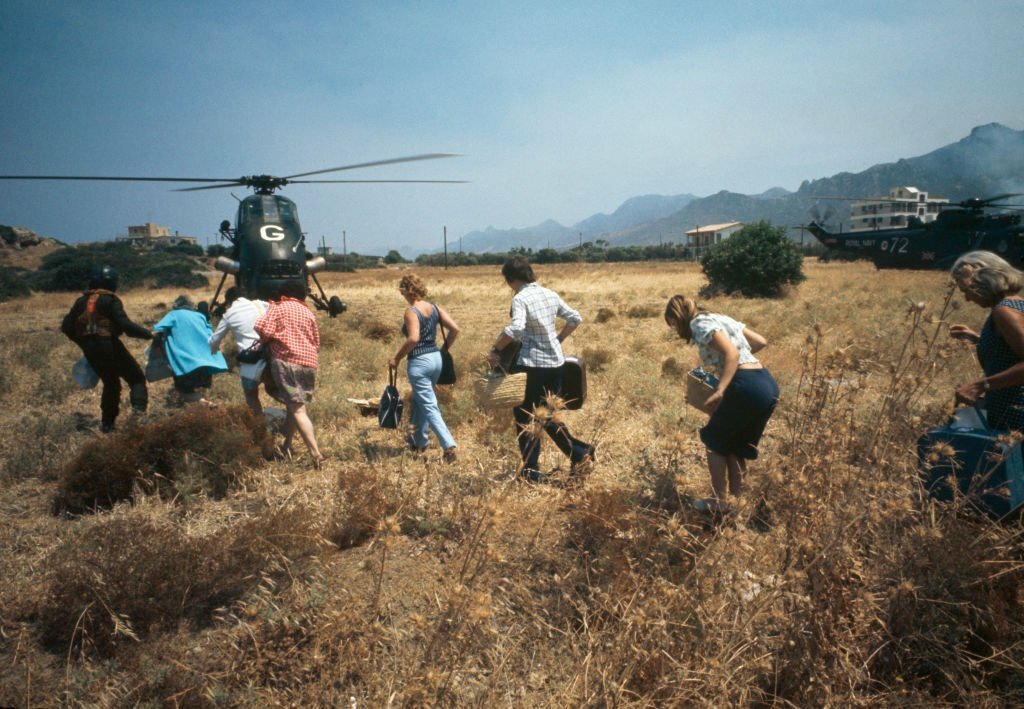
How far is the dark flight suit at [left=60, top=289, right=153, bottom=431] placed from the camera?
6098 millimetres

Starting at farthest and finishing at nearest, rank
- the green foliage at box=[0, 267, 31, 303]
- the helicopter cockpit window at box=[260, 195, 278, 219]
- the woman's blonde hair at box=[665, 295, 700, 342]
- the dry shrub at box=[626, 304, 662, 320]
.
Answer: the green foliage at box=[0, 267, 31, 303], the dry shrub at box=[626, 304, 662, 320], the helicopter cockpit window at box=[260, 195, 278, 219], the woman's blonde hair at box=[665, 295, 700, 342]

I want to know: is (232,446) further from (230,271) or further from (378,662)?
(230,271)

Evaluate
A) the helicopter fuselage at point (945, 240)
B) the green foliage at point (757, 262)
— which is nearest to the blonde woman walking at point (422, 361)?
the green foliage at point (757, 262)

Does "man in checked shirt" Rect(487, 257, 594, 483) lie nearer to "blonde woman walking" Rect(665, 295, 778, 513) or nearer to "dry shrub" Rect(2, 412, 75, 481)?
"blonde woman walking" Rect(665, 295, 778, 513)

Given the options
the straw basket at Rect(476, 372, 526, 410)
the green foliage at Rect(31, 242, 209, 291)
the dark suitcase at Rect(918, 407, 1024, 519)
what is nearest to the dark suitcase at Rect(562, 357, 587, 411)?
the straw basket at Rect(476, 372, 526, 410)

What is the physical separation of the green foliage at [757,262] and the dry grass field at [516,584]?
19.4 metres

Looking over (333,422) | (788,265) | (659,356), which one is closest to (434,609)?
(333,422)

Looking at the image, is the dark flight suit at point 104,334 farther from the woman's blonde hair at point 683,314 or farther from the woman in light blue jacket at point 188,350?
the woman's blonde hair at point 683,314

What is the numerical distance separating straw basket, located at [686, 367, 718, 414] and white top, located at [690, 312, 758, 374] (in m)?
0.09

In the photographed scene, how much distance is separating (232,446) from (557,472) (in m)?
2.79

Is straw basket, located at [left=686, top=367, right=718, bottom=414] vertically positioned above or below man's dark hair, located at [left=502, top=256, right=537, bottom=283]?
below

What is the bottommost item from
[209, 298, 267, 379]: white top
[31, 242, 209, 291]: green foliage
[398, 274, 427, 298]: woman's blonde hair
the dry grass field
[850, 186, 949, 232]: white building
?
the dry grass field

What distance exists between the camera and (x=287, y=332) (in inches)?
196

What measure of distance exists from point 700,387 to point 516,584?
5.72 ft
